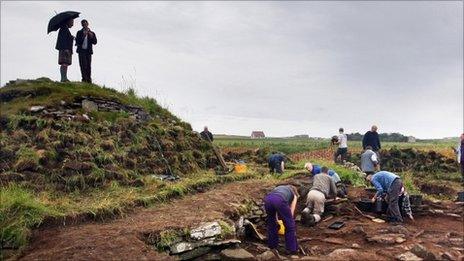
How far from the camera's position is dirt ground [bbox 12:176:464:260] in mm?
6262

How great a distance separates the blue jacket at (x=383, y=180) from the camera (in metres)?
10.5

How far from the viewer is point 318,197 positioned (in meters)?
10.6

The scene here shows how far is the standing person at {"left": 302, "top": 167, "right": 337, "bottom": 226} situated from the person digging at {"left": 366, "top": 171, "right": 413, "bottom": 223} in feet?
3.52

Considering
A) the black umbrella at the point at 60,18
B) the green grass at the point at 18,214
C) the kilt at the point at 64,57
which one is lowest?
the green grass at the point at 18,214

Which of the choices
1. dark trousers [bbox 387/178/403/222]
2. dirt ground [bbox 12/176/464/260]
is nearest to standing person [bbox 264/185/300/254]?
dirt ground [bbox 12/176/464/260]

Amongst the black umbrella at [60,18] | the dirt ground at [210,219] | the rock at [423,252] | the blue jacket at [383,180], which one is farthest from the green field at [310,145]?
the rock at [423,252]

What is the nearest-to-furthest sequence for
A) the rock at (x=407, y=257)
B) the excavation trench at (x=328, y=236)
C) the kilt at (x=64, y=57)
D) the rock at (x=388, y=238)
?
the excavation trench at (x=328, y=236), the rock at (x=407, y=257), the rock at (x=388, y=238), the kilt at (x=64, y=57)

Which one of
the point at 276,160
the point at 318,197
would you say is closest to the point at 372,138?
the point at 276,160

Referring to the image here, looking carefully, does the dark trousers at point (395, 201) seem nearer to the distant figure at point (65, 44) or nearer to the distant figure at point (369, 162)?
the distant figure at point (369, 162)

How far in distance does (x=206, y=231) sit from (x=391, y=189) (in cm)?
512

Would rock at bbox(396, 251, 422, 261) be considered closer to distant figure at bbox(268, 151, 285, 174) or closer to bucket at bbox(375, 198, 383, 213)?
bucket at bbox(375, 198, 383, 213)

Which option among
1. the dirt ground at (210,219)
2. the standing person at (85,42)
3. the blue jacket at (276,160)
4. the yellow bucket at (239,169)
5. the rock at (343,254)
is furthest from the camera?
the blue jacket at (276,160)

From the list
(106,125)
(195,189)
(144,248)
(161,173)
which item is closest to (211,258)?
(144,248)

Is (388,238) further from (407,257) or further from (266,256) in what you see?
(266,256)
